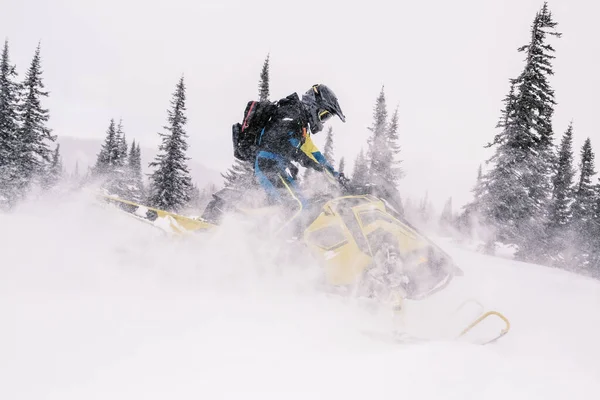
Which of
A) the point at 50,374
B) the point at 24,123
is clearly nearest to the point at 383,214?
the point at 50,374

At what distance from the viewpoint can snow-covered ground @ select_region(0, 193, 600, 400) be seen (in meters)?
1.75

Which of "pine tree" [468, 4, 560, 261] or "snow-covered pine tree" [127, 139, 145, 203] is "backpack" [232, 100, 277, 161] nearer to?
"pine tree" [468, 4, 560, 261]

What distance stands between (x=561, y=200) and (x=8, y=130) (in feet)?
136

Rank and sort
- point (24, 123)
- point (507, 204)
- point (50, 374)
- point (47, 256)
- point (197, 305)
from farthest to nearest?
point (24, 123), point (507, 204), point (47, 256), point (197, 305), point (50, 374)

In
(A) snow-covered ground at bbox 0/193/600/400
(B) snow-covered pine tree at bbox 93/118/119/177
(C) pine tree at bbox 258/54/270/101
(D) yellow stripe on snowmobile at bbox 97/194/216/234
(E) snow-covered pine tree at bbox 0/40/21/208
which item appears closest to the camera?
(A) snow-covered ground at bbox 0/193/600/400

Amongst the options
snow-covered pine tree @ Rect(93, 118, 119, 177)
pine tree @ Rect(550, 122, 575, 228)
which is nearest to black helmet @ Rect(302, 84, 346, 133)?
pine tree @ Rect(550, 122, 575, 228)

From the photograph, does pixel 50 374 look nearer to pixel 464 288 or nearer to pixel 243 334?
pixel 243 334

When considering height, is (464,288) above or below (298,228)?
below

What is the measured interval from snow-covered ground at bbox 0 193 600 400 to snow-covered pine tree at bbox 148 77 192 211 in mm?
22666

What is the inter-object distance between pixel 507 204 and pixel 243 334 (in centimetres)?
1912

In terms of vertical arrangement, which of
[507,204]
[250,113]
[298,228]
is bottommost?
[298,228]

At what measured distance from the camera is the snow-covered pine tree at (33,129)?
938 inches

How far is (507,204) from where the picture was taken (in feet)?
58.6

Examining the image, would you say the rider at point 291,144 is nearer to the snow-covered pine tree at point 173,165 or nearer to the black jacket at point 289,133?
the black jacket at point 289,133
